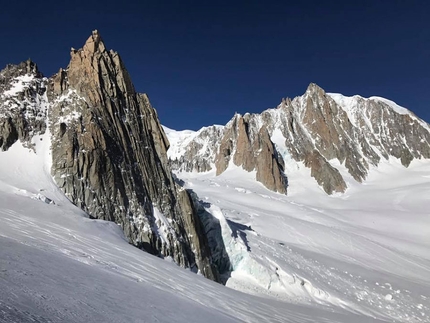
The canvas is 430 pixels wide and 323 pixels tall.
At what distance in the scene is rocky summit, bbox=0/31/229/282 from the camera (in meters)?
23.2

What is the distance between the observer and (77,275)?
8711 millimetres

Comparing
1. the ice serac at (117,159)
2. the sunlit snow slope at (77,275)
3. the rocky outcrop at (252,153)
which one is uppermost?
the rocky outcrop at (252,153)

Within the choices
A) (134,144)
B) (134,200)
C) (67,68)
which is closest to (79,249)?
(134,200)

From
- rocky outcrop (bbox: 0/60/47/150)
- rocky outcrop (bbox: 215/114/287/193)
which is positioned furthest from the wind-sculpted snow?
rocky outcrop (bbox: 0/60/47/150)

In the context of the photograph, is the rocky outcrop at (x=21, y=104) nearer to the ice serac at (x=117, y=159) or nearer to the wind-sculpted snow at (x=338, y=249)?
the ice serac at (x=117, y=159)

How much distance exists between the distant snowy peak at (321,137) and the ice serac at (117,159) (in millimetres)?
69188

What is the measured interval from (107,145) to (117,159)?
4.34ft

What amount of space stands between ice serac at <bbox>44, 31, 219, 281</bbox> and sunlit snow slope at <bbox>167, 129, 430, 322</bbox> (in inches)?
178

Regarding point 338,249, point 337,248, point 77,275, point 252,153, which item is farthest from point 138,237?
point 252,153

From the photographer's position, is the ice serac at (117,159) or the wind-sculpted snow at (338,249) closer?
the ice serac at (117,159)

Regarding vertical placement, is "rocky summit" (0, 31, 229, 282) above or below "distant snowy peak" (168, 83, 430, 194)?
below

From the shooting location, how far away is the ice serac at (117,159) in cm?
2303

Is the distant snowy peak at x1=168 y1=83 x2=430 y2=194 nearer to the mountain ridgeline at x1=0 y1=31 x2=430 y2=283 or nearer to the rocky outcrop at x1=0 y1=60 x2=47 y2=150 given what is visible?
the mountain ridgeline at x1=0 y1=31 x2=430 y2=283

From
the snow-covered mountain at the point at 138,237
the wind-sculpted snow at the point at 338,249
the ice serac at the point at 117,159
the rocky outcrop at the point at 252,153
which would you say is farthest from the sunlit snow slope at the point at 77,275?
the rocky outcrop at the point at 252,153
